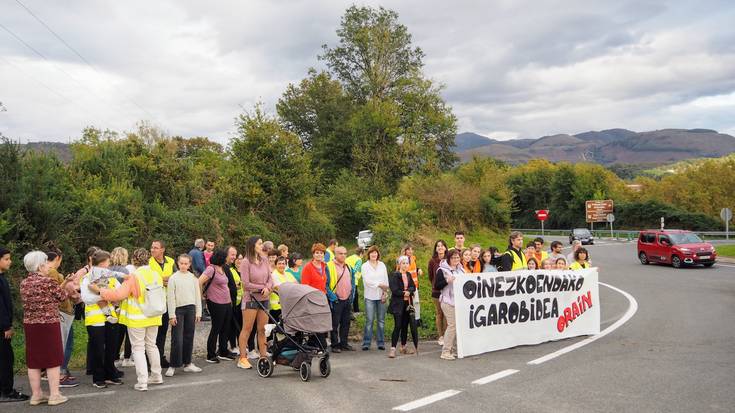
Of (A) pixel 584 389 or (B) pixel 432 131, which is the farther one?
(B) pixel 432 131

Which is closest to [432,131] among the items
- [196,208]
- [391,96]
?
[391,96]

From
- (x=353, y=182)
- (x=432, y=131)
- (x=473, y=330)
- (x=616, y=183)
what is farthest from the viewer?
(x=616, y=183)

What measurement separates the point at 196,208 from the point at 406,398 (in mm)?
17951

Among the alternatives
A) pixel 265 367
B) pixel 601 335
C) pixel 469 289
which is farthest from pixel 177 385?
pixel 601 335

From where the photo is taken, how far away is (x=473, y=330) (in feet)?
34.6

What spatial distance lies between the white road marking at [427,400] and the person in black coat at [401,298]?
271 cm

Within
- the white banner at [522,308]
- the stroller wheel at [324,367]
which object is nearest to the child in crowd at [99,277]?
the stroller wheel at [324,367]

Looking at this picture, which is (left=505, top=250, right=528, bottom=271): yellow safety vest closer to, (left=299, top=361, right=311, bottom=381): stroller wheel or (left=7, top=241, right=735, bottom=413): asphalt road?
(left=7, top=241, right=735, bottom=413): asphalt road

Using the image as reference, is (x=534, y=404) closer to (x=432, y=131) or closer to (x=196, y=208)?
(x=196, y=208)

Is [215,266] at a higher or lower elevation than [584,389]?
higher

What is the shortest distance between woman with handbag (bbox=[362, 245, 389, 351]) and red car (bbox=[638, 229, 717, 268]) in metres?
21.9

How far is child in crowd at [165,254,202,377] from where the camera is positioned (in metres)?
9.26

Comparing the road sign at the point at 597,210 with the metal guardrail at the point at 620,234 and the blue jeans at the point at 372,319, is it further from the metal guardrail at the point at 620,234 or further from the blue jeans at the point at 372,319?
the blue jeans at the point at 372,319

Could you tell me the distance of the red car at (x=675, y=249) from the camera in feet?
90.6
